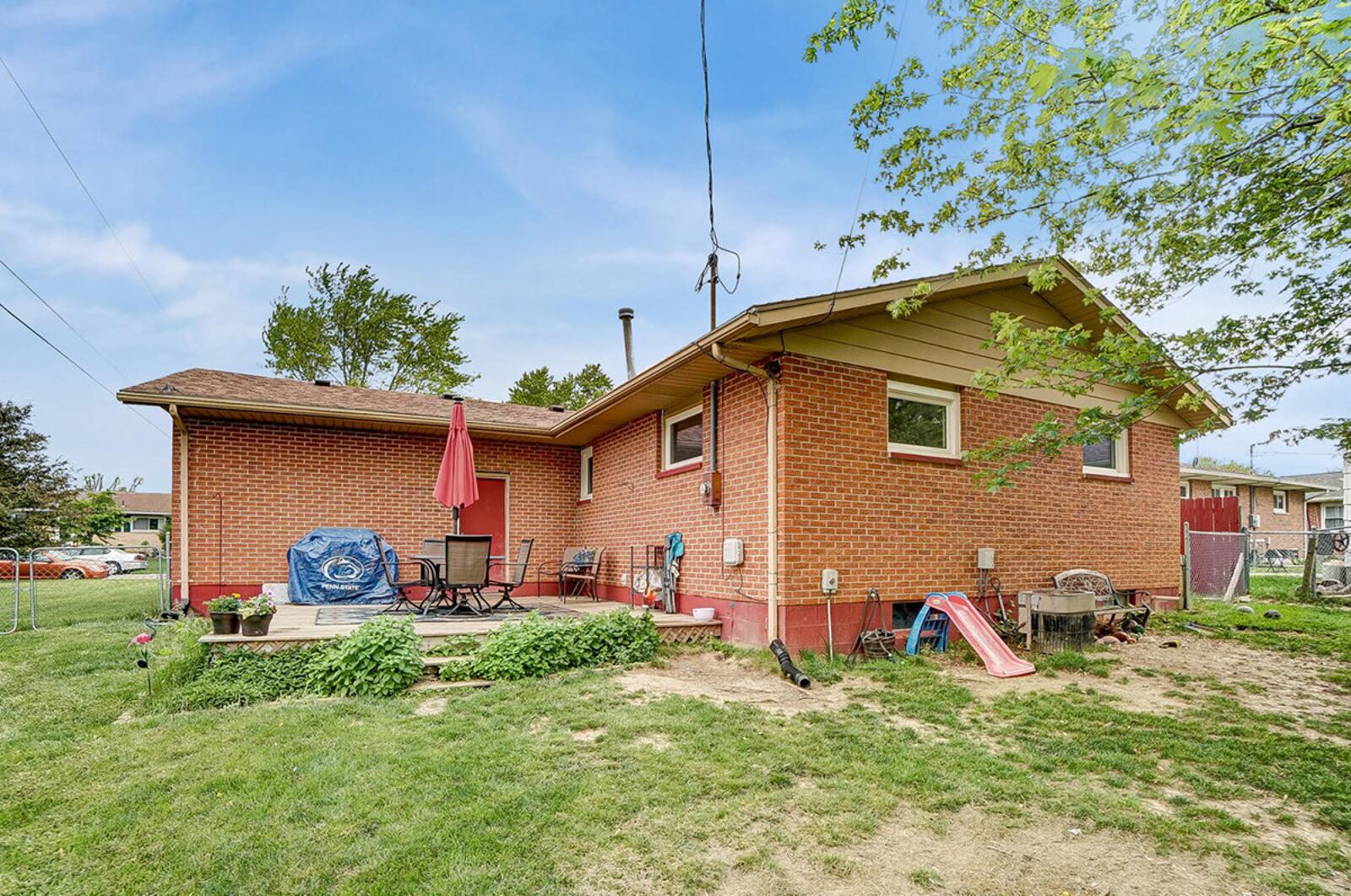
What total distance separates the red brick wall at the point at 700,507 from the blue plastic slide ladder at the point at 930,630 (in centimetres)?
160

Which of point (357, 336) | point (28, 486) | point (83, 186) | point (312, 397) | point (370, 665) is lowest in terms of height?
point (370, 665)

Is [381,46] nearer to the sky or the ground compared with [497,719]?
nearer to the sky

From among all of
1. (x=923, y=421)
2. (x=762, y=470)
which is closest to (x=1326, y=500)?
(x=923, y=421)

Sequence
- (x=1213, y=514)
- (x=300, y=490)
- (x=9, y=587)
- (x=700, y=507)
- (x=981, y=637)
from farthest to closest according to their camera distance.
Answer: (x=9, y=587) → (x=1213, y=514) → (x=300, y=490) → (x=700, y=507) → (x=981, y=637)

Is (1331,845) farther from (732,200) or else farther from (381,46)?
(381,46)

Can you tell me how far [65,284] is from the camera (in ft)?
50.8

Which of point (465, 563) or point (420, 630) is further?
point (465, 563)

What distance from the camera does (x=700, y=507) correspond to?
8102mm

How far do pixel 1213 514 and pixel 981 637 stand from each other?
46.0ft

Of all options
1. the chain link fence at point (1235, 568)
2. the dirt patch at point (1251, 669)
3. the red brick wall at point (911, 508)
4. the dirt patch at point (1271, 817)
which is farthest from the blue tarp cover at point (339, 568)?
the chain link fence at point (1235, 568)

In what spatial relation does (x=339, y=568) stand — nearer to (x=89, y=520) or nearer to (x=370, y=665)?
(x=370, y=665)

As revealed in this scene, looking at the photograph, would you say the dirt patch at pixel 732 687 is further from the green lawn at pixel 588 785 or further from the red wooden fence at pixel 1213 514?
the red wooden fence at pixel 1213 514

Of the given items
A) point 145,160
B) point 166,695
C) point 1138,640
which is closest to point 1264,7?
point 1138,640

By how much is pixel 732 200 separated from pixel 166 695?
715 cm
